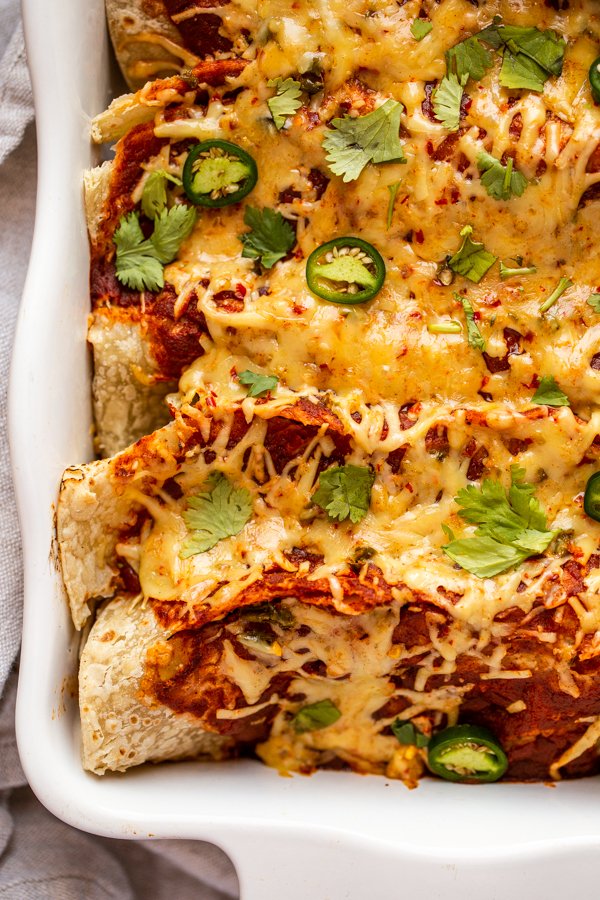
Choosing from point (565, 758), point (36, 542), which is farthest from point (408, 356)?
point (565, 758)

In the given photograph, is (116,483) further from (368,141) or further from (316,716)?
(368,141)

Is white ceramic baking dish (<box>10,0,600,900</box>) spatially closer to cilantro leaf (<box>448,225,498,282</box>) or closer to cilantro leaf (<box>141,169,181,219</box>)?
cilantro leaf (<box>141,169,181,219</box>)

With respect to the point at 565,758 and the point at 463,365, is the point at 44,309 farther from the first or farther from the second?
the point at 565,758

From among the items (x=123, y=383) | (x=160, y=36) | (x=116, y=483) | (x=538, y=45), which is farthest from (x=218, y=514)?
(x=538, y=45)

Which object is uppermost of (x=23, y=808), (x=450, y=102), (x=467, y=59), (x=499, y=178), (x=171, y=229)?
(x=467, y=59)

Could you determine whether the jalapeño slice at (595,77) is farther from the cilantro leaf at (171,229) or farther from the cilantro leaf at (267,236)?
the cilantro leaf at (171,229)

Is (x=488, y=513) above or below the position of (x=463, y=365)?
below
